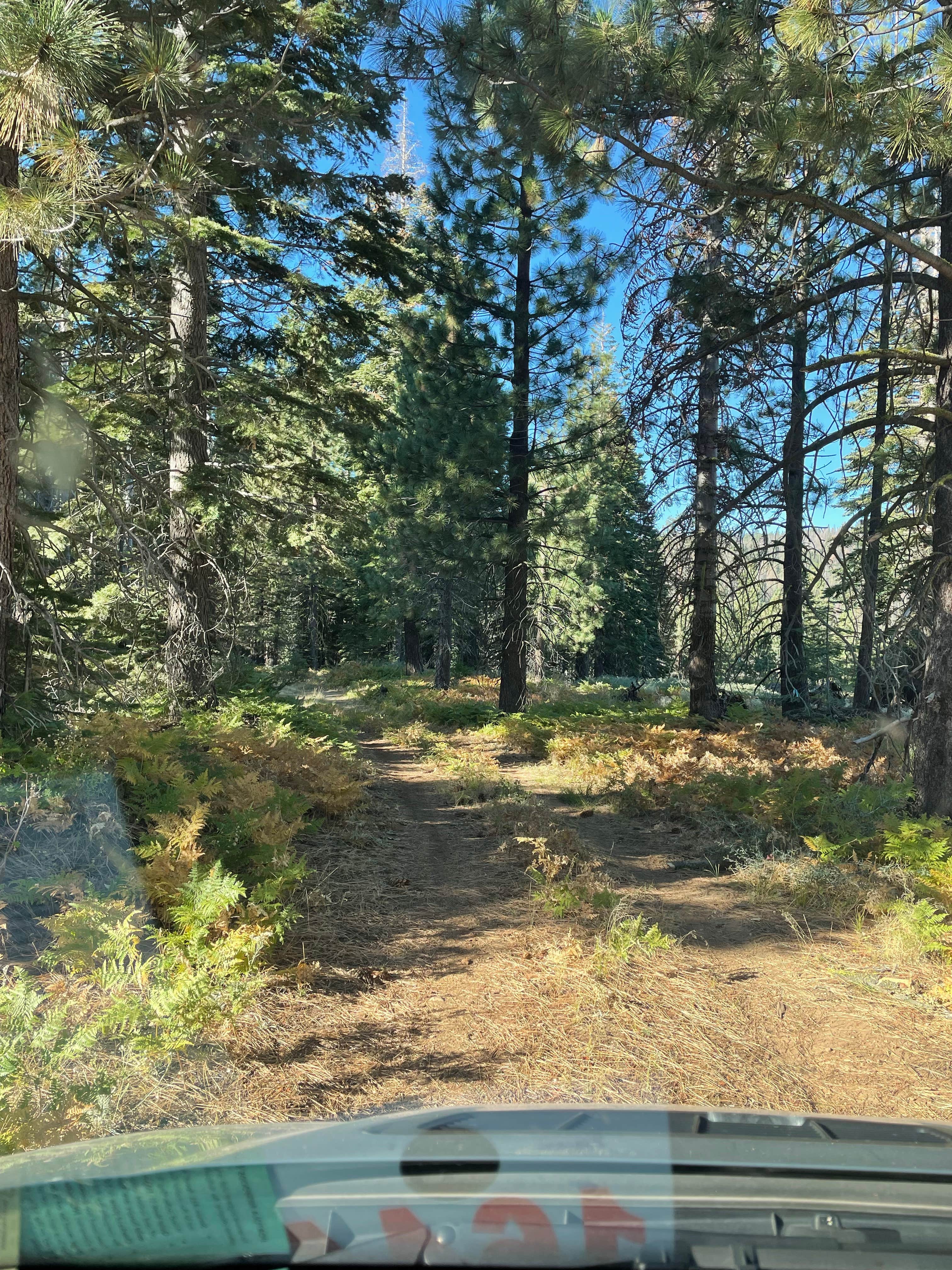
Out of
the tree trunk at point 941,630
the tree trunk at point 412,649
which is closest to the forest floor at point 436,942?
the tree trunk at point 941,630

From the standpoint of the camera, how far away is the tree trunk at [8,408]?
602cm

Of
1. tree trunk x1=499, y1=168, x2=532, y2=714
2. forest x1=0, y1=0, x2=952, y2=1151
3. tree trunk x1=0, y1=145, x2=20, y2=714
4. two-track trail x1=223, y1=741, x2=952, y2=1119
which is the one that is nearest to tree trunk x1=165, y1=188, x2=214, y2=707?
forest x1=0, y1=0, x2=952, y2=1151

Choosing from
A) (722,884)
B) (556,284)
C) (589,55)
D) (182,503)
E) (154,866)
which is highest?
(556,284)

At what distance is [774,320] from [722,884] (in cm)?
458

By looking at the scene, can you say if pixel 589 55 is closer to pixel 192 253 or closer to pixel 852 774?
pixel 192 253

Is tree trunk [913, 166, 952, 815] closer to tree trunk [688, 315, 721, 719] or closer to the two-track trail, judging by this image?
tree trunk [688, 315, 721, 719]

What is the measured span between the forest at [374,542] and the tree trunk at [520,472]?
150 centimetres

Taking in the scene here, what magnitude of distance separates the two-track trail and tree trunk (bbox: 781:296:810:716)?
260 centimetres

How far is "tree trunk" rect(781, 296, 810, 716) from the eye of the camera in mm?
7820

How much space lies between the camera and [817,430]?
26.2 ft

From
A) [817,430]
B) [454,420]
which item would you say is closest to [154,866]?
[817,430]

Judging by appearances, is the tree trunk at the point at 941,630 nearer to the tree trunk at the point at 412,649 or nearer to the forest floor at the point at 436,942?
the forest floor at the point at 436,942

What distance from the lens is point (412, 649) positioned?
2980 centimetres

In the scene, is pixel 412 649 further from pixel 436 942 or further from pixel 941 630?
pixel 436 942
